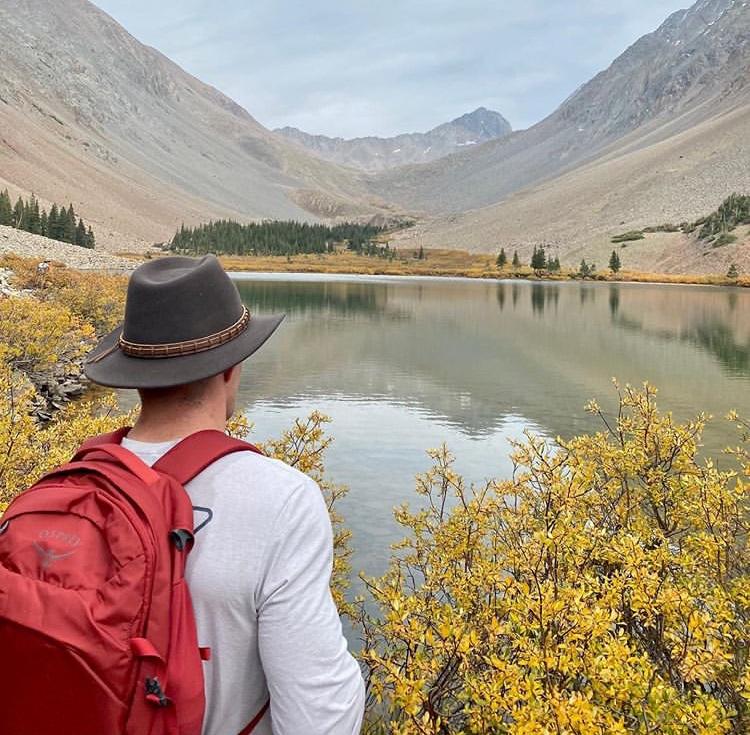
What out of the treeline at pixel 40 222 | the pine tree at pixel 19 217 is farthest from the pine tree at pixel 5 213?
the pine tree at pixel 19 217

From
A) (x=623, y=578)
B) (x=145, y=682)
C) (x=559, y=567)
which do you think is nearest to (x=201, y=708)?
(x=145, y=682)

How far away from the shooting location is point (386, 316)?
49375mm

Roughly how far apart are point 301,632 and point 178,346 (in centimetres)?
104

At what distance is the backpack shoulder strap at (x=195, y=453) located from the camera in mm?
2084

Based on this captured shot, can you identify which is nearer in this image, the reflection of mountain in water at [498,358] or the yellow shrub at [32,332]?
the yellow shrub at [32,332]

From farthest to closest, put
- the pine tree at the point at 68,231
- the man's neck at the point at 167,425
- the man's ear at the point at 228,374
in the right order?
1. the pine tree at the point at 68,231
2. the man's ear at the point at 228,374
3. the man's neck at the point at 167,425

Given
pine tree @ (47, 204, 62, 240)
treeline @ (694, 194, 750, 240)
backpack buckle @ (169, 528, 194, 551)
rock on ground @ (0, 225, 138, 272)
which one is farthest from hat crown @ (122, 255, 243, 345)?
treeline @ (694, 194, 750, 240)

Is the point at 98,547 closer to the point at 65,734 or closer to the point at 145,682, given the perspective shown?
the point at 145,682

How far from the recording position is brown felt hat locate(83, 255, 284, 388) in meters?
2.30

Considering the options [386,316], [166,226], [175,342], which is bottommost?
[386,316]

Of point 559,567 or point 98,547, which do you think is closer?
point 98,547

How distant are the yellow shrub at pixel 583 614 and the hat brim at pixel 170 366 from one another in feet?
6.33

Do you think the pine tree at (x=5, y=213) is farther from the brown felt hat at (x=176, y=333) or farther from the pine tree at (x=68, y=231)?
the brown felt hat at (x=176, y=333)

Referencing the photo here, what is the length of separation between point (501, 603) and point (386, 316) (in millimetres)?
45239
